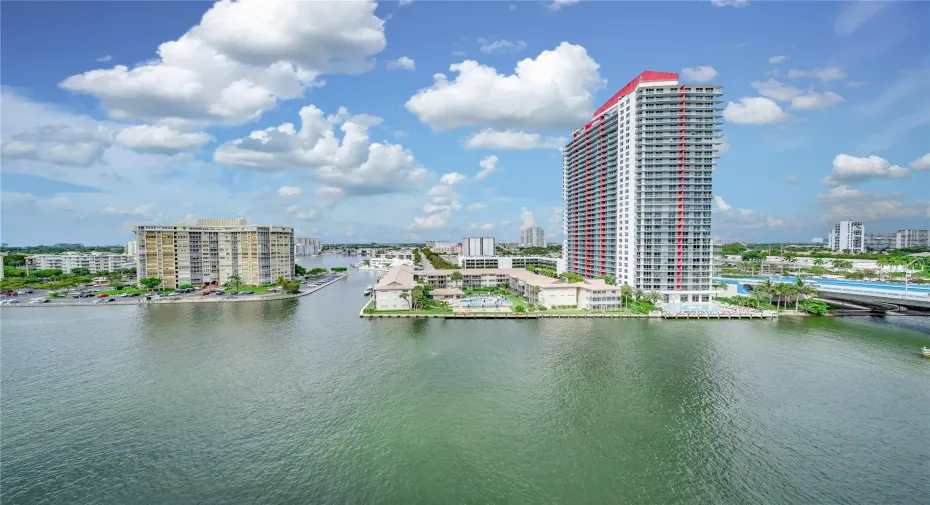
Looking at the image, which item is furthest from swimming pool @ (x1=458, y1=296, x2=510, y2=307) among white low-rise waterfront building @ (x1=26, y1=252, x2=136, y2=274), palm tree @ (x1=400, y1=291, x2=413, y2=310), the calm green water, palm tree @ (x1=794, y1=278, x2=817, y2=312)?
white low-rise waterfront building @ (x1=26, y1=252, x2=136, y2=274)

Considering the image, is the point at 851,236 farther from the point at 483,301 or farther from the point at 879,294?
the point at 483,301

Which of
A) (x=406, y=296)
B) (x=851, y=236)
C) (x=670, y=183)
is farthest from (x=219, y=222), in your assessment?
(x=851, y=236)

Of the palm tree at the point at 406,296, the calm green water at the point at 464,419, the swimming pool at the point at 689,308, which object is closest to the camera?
the calm green water at the point at 464,419

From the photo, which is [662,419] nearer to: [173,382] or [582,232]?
[173,382]

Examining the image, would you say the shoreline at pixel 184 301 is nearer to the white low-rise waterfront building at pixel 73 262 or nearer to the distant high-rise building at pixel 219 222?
the distant high-rise building at pixel 219 222

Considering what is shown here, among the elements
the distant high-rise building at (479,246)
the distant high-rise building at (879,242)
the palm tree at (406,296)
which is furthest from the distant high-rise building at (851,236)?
the palm tree at (406,296)

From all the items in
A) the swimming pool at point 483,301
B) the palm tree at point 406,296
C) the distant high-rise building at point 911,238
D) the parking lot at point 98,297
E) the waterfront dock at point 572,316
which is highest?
the distant high-rise building at point 911,238

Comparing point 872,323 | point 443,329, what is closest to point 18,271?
point 443,329
